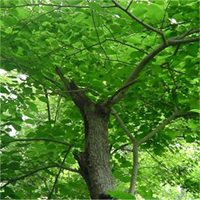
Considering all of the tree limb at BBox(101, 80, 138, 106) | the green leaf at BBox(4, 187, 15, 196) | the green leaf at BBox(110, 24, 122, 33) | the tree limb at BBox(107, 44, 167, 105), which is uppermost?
the green leaf at BBox(110, 24, 122, 33)

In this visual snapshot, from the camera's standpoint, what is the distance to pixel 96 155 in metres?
2.40

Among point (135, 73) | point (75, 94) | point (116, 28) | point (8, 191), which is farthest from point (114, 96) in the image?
point (8, 191)

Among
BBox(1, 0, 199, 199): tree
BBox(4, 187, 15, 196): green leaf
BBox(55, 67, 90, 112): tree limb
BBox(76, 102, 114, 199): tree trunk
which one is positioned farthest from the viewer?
BBox(55, 67, 90, 112): tree limb

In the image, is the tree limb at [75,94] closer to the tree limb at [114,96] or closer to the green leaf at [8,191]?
the tree limb at [114,96]

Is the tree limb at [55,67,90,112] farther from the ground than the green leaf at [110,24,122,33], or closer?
closer

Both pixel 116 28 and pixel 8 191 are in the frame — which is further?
pixel 8 191

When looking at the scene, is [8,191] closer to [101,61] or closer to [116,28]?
[101,61]

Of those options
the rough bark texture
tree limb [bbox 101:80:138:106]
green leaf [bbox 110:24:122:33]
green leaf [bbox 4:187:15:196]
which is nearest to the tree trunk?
the rough bark texture

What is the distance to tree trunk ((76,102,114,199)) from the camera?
2.29 m

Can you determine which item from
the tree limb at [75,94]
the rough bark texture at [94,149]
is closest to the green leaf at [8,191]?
the rough bark texture at [94,149]

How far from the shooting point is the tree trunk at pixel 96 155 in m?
2.29

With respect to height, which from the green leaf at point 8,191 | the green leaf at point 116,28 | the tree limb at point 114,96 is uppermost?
the green leaf at point 116,28

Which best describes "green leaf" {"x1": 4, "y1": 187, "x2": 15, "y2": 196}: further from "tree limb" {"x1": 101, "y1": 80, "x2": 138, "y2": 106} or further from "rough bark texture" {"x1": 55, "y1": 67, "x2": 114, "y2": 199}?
"tree limb" {"x1": 101, "y1": 80, "x2": 138, "y2": 106}

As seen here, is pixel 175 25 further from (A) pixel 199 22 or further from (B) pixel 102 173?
(B) pixel 102 173
